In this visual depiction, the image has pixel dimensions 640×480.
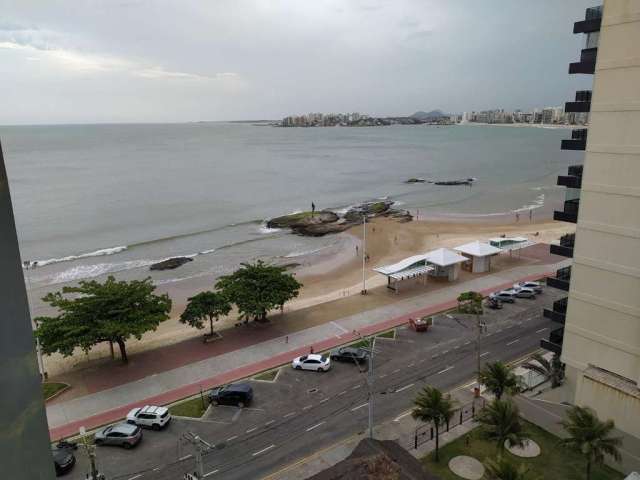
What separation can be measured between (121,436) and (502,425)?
18.2 metres

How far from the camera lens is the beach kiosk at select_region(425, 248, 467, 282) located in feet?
158

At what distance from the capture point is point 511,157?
648 feet

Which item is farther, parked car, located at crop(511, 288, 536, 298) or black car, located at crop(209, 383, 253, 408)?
parked car, located at crop(511, 288, 536, 298)

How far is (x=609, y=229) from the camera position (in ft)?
79.6

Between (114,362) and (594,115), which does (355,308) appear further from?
(594,115)

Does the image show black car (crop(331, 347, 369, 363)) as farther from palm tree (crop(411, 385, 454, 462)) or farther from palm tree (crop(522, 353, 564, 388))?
palm tree (crop(522, 353, 564, 388))

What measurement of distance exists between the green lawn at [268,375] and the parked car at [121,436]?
8.26 metres

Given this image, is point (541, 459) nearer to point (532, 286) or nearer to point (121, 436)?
point (121, 436)

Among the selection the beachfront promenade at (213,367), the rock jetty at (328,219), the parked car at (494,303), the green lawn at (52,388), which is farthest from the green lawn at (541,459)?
the rock jetty at (328,219)

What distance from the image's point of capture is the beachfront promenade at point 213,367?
28656 mm

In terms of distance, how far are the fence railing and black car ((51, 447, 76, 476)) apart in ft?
54.0

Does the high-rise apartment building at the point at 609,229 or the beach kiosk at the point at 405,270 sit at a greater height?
the high-rise apartment building at the point at 609,229

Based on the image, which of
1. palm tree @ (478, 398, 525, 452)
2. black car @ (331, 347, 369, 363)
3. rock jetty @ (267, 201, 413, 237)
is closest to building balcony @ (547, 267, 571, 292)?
palm tree @ (478, 398, 525, 452)

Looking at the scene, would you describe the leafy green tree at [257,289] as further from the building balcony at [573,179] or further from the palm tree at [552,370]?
the building balcony at [573,179]
